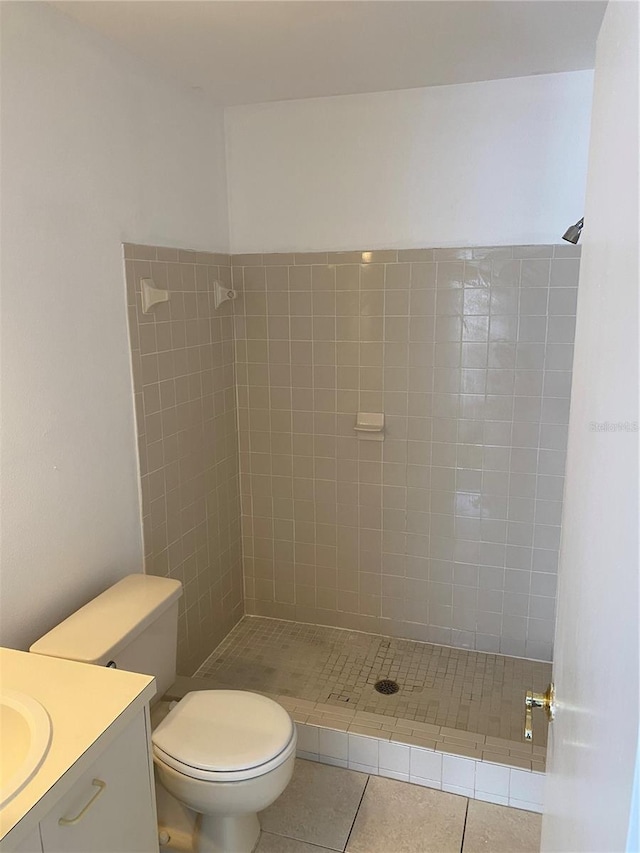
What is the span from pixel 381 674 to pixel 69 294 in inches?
73.8

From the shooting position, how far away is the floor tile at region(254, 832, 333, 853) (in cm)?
187

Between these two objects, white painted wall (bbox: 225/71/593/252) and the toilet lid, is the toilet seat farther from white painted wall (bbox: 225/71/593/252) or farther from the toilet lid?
white painted wall (bbox: 225/71/593/252)

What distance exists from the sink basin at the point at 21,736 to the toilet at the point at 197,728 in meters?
0.25

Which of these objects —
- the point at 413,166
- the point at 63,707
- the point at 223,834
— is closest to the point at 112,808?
the point at 63,707

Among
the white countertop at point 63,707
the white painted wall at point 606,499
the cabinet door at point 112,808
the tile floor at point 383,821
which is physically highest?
the white painted wall at point 606,499

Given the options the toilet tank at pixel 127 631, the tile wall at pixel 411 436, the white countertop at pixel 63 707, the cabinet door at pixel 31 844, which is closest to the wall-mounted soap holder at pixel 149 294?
the tile wall at pixel 411 436

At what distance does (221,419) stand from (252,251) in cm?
73

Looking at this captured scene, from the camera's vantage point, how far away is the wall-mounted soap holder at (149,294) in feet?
6.88

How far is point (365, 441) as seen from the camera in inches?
107

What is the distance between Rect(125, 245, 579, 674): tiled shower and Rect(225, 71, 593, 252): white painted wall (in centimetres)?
10

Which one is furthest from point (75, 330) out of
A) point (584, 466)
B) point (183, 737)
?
point (584, 466)

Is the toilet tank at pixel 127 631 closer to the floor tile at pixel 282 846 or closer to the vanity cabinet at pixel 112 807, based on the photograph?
the vanity cabinet at pixel 112 807

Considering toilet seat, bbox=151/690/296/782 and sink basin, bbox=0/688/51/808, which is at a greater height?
sink basin, bbox=0/688/51/808

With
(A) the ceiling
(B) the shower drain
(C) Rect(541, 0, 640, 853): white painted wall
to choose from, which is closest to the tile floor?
(B) the shower drain
